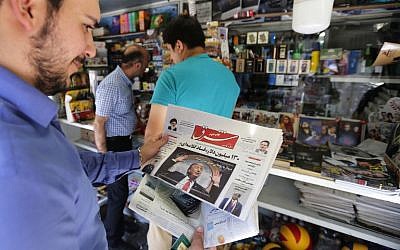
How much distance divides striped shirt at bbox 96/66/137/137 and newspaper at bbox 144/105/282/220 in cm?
88

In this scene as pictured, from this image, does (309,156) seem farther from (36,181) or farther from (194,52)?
(36,181)

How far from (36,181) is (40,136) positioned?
0.10 m

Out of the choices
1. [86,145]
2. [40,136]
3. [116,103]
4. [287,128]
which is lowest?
[86,145]

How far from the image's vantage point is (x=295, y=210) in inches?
47.7

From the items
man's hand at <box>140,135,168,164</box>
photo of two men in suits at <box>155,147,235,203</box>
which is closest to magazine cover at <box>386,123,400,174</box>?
photo of two men in suits at <box>155,147,235,203</box>

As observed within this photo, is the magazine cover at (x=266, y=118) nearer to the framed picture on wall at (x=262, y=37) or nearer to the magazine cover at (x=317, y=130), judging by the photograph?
the magazine cover at (x=317, y=130)

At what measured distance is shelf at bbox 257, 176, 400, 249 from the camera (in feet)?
3.29

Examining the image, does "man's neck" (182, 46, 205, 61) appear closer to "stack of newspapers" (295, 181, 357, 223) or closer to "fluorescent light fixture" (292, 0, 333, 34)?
"fluorescent light fixture" (292, 0, 333, 34)

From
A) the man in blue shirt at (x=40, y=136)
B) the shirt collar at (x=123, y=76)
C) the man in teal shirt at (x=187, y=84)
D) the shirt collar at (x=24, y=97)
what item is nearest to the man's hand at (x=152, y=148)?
the man in teal shirt at (x=187, y=84)

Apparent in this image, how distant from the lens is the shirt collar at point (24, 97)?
403 millimetres

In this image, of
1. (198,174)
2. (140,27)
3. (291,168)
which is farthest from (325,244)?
(140,27)

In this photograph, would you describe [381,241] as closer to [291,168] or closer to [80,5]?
[291,168]

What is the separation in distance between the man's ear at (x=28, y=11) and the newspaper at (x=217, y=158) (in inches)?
19.9

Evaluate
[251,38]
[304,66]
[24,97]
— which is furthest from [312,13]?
[24,97]
